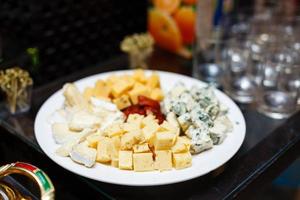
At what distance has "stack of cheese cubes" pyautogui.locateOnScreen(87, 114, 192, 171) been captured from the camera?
685 millimetres

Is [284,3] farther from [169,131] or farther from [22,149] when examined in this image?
[22,149]

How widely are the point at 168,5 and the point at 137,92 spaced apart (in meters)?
0.36

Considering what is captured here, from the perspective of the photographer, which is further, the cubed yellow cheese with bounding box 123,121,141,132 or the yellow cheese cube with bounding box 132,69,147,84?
the yellow cheese cube with bounding box 132,69,147,84

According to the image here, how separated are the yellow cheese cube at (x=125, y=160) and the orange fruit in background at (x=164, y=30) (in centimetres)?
53

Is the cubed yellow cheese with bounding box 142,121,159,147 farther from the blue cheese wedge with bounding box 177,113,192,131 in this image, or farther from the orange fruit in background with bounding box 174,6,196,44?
the orange fruit in background with bounding box 174,6,196,44

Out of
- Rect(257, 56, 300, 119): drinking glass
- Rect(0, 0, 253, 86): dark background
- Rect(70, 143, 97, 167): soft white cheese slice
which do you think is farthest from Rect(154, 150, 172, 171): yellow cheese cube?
Rect(0, 0, 253, 86): dark background

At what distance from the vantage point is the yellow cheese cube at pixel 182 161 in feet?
2.25

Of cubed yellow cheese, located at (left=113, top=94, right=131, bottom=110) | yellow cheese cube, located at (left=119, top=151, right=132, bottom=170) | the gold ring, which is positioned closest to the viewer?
the gold ring

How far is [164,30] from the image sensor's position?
1160 mm

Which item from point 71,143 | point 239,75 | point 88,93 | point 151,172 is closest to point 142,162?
point 151,172

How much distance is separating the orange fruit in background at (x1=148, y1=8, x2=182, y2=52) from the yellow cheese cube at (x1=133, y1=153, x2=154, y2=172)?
53 cm

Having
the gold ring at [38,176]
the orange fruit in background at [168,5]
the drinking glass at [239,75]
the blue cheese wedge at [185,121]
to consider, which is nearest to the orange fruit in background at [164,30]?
the orange fruit in background at [168,5]

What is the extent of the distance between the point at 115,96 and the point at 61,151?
8.0 inches

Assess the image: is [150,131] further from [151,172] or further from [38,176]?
[38,176]
